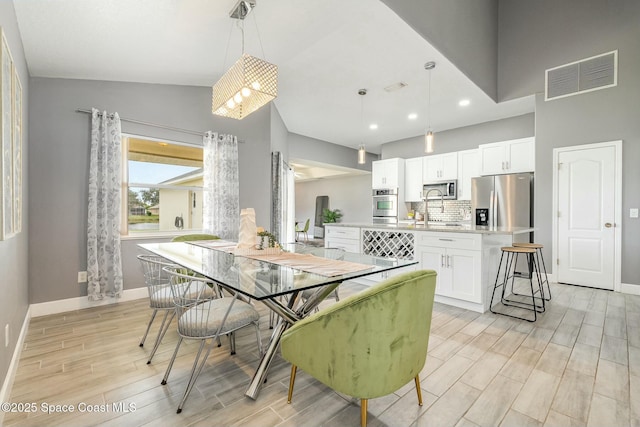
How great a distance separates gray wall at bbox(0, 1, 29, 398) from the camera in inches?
63.2

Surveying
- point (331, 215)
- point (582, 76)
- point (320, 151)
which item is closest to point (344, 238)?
point (320, 151)

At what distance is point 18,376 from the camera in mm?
1804

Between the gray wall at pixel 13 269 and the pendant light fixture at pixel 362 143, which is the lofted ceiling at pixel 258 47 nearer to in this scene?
the pendant light fixture at pixel 362 143

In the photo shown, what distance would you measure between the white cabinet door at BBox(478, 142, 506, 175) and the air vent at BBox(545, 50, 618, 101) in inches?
38.6

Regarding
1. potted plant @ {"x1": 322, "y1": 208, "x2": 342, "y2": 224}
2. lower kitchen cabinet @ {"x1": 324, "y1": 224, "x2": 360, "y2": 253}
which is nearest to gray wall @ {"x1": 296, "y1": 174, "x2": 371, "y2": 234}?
potted plant @ {"x1": 322, "y1": 208, "x2": 342, "y2": 224}

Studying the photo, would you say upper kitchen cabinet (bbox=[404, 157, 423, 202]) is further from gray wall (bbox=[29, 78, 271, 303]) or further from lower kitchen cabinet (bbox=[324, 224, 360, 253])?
gray wall (bbox=[29, 78, 271, 303])

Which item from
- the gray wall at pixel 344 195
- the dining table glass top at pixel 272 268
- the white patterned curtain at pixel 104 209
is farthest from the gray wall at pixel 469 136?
the white patterned curtain at pixel 104 209

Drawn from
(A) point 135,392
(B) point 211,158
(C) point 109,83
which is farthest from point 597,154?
(C) point 109,83

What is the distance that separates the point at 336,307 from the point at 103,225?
3.08 m

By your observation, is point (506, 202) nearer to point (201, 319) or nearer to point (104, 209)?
point (201, 319)

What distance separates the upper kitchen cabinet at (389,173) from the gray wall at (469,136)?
0.47 m

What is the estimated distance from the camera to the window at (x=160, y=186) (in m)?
3.49

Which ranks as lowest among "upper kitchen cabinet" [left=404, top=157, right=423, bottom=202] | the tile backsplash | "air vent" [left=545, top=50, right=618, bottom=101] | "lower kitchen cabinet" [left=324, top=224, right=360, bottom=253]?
"lower kitchen cabinet" [left=324, top=224, right=360, bottom=253]

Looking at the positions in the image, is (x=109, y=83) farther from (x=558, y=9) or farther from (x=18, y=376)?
(x=558, y=9)
